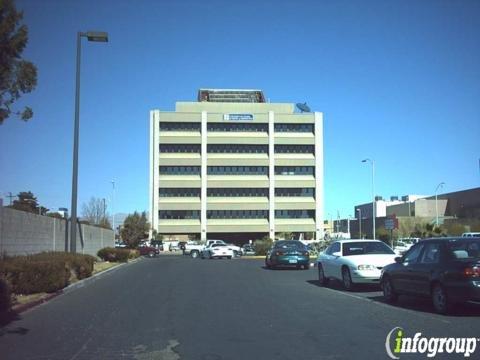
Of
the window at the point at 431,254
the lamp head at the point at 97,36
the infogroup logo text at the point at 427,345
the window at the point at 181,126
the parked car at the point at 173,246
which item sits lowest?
the parked car at the point at 173,246

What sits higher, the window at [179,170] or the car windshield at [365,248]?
the window at [179,170]

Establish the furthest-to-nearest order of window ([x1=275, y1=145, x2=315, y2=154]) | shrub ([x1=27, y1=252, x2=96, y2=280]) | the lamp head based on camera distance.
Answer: window ([x1=275, y1=145, x2=315, y2=154])
the lamp head
shrub ([x1=27, y1=252, x2=96, y2=280])

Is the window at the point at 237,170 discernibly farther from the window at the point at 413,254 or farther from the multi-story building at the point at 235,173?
the window at the point at 413,254

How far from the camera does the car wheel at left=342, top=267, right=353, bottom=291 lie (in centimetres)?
1729

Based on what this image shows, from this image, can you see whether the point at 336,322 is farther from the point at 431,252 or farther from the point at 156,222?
the point at 156,222

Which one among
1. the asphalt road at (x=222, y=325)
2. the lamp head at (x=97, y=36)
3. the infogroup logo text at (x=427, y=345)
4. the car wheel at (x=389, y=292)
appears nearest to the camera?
the infogroup logo text at (x=427, y=345)

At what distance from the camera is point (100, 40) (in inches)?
945

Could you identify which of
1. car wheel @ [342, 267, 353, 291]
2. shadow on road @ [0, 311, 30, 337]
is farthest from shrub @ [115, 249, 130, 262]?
shadow on road @ [0, 311, 30, 337]

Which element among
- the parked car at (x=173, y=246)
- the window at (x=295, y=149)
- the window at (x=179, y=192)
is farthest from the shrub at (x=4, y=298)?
the window at (x=295, y=149)

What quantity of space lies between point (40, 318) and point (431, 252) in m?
8.70

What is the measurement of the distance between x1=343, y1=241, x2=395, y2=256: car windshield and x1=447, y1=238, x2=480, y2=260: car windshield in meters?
5.73

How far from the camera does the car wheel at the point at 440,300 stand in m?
11.7

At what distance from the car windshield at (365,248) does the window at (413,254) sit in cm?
418

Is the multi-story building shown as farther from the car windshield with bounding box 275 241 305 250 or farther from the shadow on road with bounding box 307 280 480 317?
the shadow on road with bounding box 307 280 480 317
